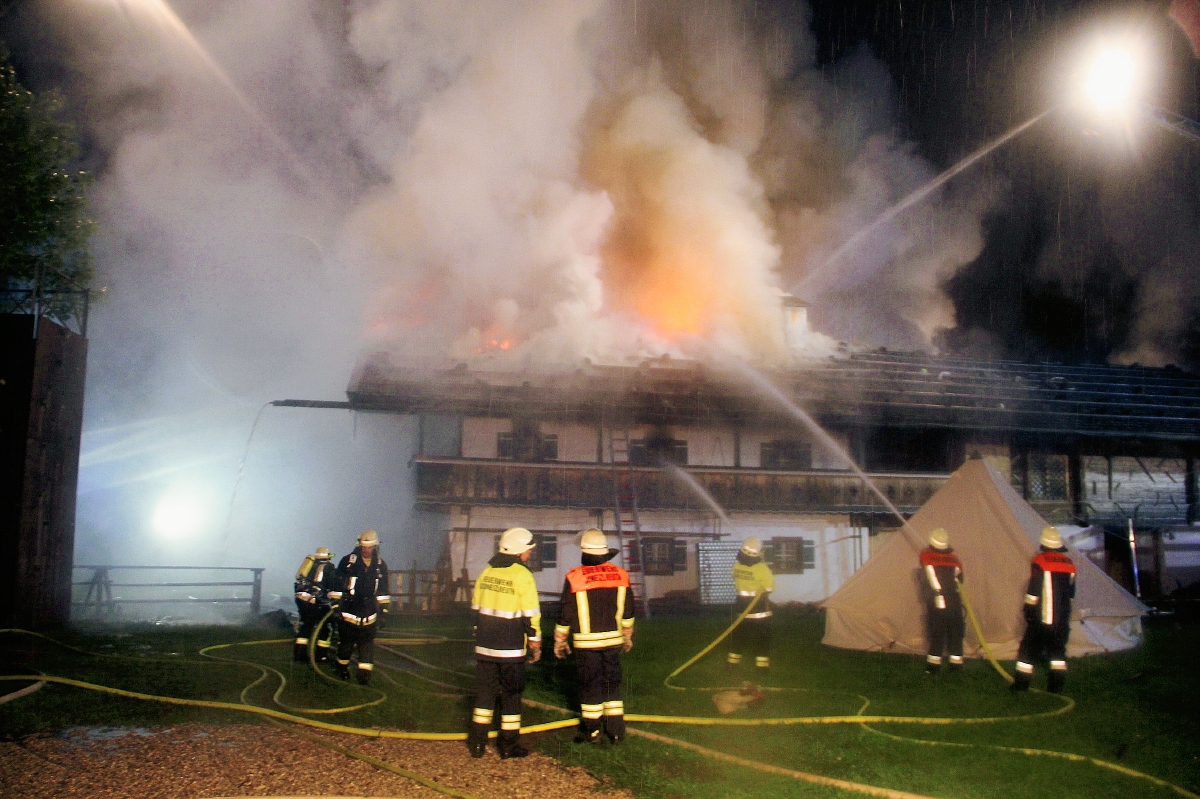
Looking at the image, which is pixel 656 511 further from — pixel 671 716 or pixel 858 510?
pixel 671 716

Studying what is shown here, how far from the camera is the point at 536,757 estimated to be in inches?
249

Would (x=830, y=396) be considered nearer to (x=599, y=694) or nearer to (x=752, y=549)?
(x=752, y=549)

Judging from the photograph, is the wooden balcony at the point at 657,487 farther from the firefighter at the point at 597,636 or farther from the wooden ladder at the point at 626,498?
the firefighter at the point at 597,636

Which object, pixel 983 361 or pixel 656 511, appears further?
pixel 983 361

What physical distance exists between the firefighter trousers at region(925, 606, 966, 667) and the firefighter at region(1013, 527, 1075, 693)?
127 cm

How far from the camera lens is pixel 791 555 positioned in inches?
930

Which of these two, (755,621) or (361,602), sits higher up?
(361,602)

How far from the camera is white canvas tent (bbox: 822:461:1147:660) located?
37.7 feet

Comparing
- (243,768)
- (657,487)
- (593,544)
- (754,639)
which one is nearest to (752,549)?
(754,639)

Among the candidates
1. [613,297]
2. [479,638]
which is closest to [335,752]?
[479,638]

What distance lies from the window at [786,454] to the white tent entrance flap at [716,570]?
290 cm

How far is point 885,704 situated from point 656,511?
1460 cm

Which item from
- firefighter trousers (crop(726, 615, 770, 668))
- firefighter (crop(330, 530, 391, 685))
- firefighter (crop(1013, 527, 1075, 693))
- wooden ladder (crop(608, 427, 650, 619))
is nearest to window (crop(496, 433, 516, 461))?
wooden ladder (crop(608, 427, 650, 619))

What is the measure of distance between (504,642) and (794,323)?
2690 centimetres
